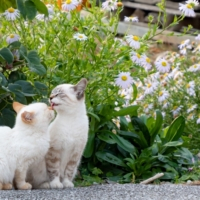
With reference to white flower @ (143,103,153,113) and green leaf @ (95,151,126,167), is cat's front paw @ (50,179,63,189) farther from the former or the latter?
white flower @ (143,103,153,113)

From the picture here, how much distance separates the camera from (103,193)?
14.2ft

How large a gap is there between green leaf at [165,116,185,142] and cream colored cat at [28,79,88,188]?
1.24 meters

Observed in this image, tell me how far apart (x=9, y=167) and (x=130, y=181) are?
4.10ft

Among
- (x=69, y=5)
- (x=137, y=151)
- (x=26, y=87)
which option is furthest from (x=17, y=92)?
(x=137, y=151)

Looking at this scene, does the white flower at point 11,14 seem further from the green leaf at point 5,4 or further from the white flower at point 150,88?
the white flower at point 150,88

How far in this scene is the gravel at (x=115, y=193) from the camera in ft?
13.6

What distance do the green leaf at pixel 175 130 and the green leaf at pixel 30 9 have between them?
1575mm

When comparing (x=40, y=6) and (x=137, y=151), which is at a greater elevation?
(x=40, y=6)

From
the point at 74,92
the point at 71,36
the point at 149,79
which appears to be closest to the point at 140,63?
the point at 71,36

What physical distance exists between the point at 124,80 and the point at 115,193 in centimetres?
117

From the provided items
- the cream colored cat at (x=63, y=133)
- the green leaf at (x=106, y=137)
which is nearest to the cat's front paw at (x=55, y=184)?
the cream colored cat at (x=63, y=133)

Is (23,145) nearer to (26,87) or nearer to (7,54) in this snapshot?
(26,87)

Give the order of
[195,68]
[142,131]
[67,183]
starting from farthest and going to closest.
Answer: [195,68], [142,131], [67,183]

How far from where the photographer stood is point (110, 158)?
5.34 m
